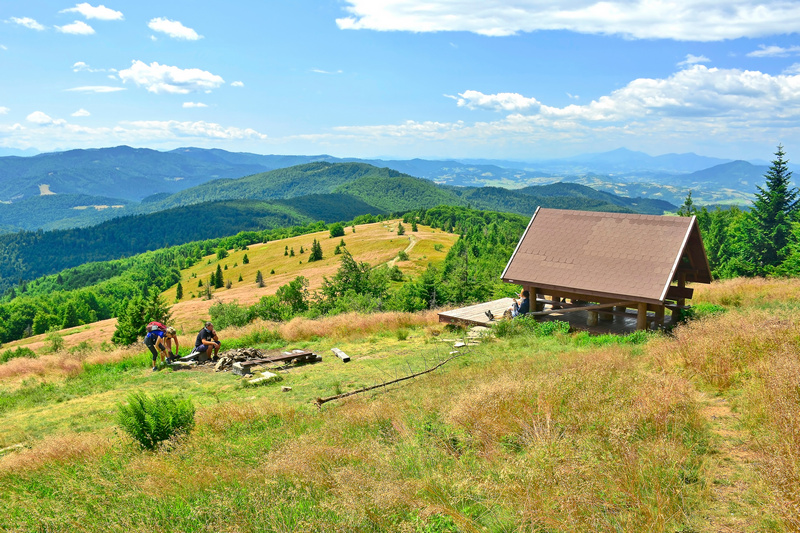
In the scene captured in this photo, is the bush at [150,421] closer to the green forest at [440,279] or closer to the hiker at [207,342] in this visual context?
the hiker at [207,342]

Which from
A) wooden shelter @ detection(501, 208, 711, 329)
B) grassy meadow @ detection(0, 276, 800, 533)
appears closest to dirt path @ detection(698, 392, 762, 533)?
grassy meadow @ detection(0, 276, 800, 533)

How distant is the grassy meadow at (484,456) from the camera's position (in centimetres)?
428

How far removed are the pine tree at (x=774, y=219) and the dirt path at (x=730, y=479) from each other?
3965cm

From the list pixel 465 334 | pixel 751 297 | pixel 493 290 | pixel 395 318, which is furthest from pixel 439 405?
pixel 493 290

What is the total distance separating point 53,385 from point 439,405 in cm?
1368

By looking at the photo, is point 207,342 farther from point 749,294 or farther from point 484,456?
point 749,294

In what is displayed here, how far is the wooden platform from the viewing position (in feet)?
56.1

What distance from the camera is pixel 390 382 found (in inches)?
397

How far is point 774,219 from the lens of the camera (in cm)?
3862

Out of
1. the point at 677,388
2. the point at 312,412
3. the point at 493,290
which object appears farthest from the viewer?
the point at 493,290

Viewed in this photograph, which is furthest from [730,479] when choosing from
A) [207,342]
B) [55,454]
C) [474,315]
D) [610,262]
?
[207,342]

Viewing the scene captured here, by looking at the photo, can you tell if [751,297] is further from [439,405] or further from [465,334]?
[439,405]

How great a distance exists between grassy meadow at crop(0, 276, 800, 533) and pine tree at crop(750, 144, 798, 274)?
36007 millimetres

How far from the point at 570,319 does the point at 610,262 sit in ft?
8.80
